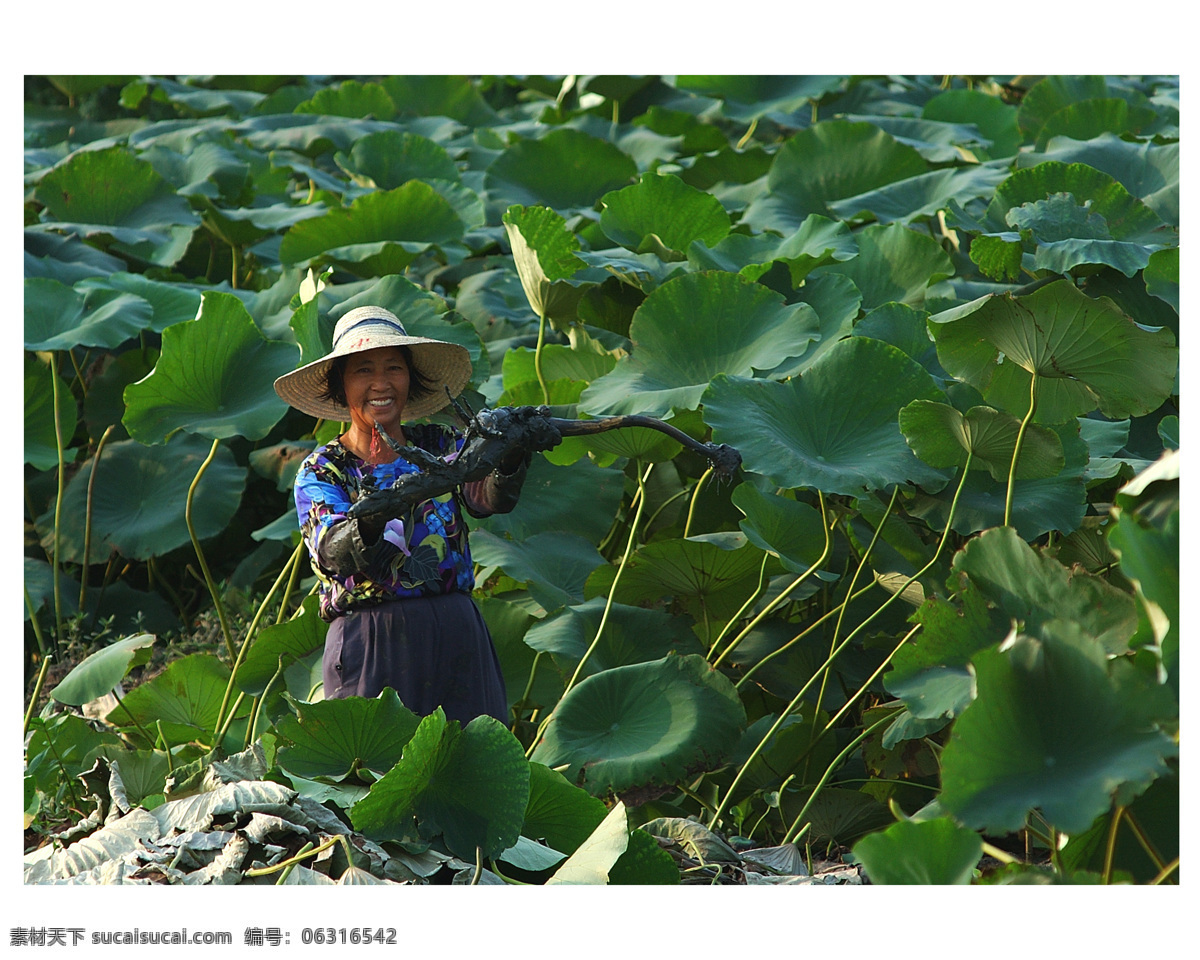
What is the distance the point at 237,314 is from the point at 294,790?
1.29 m

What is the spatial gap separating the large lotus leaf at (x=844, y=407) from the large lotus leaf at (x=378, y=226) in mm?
1710

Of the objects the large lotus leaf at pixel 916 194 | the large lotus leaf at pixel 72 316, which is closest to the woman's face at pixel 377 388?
the large lotus leaf at pixel 72 316

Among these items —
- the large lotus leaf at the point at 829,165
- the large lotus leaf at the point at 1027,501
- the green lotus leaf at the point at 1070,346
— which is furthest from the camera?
the large lotus leaf at the point at 829,165

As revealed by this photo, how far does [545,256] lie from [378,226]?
3.74 feet

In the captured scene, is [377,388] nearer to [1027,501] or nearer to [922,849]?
[922,849]

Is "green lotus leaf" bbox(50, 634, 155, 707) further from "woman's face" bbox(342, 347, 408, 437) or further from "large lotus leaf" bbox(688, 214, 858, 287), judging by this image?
"large lotus leaf" bbox(688, 214, 858, 287)

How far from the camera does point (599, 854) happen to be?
1788mm

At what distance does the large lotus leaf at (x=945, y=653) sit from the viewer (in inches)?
69.6

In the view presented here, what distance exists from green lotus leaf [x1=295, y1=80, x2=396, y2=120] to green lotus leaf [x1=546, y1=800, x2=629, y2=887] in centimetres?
494

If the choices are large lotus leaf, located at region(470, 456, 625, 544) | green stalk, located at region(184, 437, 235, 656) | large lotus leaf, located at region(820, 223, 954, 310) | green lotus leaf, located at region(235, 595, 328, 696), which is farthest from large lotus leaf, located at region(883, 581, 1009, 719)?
green stalk, located at region(184, 437, 235, 656)

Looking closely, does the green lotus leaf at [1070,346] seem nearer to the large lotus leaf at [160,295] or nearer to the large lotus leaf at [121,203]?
the large lotus leaf at [160,295]

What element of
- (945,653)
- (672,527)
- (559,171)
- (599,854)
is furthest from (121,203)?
(945,653)

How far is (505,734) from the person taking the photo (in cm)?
178

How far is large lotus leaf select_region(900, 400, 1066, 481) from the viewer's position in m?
2.28
